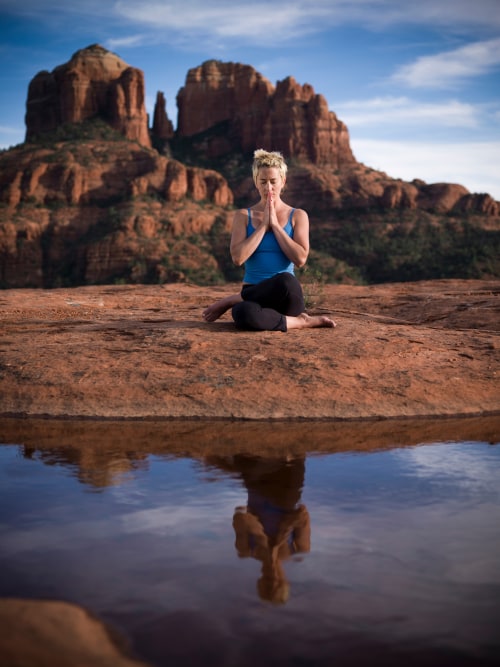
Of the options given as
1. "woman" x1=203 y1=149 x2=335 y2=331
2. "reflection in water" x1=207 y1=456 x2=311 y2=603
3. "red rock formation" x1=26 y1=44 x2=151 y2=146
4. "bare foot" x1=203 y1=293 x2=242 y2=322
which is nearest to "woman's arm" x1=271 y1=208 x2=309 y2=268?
"woman" x1=203 y1=149 x2=335 y2=331

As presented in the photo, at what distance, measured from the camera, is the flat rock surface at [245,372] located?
5.25m

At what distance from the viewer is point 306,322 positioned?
676 centimetres

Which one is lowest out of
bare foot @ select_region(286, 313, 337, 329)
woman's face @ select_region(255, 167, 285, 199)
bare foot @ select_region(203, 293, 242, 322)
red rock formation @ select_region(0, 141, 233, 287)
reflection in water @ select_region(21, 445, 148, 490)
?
reflection in water @ select_region(21, 445, 148, 490)

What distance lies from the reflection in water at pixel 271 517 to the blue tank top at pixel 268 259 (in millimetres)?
2749

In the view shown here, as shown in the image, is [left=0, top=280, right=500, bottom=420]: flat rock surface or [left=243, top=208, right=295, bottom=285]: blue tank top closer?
[left=0, top=280, right=500, bottom=420]: flat rock surface

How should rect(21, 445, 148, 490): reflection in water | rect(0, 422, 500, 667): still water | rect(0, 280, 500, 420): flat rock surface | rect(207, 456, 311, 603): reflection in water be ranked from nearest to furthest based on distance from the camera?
rect(0, 422, 500, 667): still water, rect(207, 456, 311, 603): reflection in water, rect(21, 445, 148, 490): reflection in water, rect(0, 280, 500, 420): flat rock surface

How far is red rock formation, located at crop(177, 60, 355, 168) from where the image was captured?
88.4m

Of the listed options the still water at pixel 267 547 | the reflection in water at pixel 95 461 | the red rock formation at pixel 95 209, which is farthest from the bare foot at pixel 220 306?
the red rock formation at pixel 95 209

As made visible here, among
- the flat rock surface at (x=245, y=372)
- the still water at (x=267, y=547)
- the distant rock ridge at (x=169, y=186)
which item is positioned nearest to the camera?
the still water at (x=267, y=547)

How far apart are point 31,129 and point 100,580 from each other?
98.3 meters

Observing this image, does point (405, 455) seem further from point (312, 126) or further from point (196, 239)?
point (312, 126)

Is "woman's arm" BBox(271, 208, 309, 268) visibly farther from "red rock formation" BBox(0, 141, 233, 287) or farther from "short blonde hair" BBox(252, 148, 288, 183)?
"red rock formation" BBox(0, 141, 233, 287)

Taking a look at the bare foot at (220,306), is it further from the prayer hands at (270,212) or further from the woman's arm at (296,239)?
the prayer hands at (270,212)

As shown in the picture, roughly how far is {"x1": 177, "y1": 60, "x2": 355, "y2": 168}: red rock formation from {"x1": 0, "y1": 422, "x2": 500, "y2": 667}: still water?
282 feet
